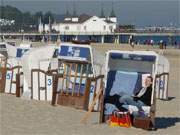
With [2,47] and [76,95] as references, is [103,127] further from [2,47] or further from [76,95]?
[2,47]

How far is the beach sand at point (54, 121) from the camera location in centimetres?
1140

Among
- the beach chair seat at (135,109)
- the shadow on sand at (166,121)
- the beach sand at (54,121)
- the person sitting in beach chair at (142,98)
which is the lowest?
the shadow on sand at (166,121)

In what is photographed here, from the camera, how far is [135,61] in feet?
40.9

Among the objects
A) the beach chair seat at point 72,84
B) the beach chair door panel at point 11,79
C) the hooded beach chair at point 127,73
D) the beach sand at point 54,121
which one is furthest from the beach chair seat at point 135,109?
the beach chair door panel at point 11,79

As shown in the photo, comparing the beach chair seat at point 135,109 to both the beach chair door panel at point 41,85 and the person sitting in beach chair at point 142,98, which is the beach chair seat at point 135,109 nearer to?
the person sitting in beach chair at point 142,98

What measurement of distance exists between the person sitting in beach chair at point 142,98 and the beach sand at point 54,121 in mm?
511

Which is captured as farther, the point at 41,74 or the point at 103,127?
the point at 41,74

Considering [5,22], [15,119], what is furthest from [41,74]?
[5,22]

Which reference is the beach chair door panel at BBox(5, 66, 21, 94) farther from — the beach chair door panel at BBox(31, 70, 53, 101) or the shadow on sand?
the shadow on sand

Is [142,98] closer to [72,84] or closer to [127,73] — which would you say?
[127,73]

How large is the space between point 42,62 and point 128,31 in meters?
114

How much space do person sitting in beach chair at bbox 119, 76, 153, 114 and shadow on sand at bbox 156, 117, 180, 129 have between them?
70 cm

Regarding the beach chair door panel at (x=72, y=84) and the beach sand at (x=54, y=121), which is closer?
the beach sand at (x=54, y=121)

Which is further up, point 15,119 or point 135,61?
point 135,61
